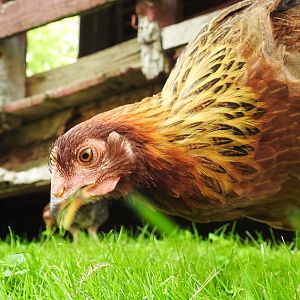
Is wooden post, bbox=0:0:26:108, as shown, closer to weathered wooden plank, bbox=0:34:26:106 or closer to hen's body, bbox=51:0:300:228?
weathered wooden plank, bbox=0:34:26:106

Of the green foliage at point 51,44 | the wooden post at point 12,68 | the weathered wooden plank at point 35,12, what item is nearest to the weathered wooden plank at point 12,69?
the wooden post at point 12,68

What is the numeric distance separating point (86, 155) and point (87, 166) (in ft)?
0.13

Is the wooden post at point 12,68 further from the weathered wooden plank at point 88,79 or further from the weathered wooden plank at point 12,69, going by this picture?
the weathered wooden plank at point 88,79

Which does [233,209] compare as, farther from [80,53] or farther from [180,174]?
[80,53]

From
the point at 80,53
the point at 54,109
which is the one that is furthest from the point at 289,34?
the point at 80,53

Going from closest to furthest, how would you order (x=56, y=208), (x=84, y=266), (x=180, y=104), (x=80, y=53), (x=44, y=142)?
(x=56, y=208) → (x=180, y=104) → (x=84, y=266) → (x=44, y=142) → (x=80, y=53)

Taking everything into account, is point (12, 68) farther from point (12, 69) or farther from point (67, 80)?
point (67, 80)

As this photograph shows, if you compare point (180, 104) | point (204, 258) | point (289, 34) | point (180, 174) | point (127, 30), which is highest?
point (127, 30)

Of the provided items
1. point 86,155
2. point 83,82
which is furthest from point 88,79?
point 86,155

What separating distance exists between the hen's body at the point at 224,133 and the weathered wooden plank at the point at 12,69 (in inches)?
122

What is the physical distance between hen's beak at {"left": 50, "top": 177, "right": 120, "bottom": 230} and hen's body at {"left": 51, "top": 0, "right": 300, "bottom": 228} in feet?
0.23

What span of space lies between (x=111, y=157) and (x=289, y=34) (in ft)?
2.80

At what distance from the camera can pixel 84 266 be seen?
2482 millimetres

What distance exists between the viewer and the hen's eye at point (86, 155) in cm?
206
